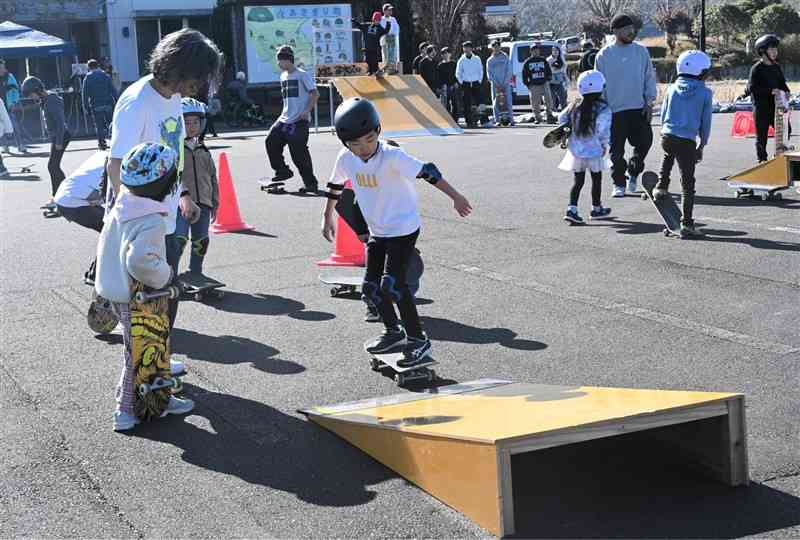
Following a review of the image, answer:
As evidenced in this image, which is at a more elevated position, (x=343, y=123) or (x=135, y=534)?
(x=343, y=123)

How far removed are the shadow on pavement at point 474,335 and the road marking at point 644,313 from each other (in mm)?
984

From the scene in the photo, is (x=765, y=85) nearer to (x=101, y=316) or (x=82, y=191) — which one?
(x=82, y=191)

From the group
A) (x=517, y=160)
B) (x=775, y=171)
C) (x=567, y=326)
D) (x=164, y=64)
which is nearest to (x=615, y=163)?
(x=775, y=171)

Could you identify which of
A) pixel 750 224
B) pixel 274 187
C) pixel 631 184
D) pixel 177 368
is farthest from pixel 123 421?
pixel 274 187

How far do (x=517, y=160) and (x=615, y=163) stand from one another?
4882 mm

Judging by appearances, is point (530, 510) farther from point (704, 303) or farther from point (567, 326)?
point (704, 303)

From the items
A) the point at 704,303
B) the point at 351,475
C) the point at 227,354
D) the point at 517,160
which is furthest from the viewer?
the point at 517,160

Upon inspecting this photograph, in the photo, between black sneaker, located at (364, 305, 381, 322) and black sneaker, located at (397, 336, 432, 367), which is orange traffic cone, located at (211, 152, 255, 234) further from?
black sneaker, located at (397, 336, 432, 367)

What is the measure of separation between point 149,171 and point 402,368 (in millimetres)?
1785

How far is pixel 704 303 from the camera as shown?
7895mm

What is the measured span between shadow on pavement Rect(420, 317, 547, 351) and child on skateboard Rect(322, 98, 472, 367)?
80 cm

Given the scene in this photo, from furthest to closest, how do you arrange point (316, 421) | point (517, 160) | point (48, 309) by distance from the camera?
point (517, 160) → point (48, 309) → point (316, 421)

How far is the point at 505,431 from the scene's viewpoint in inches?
166

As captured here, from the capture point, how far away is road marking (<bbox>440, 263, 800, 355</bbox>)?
6.75 m
